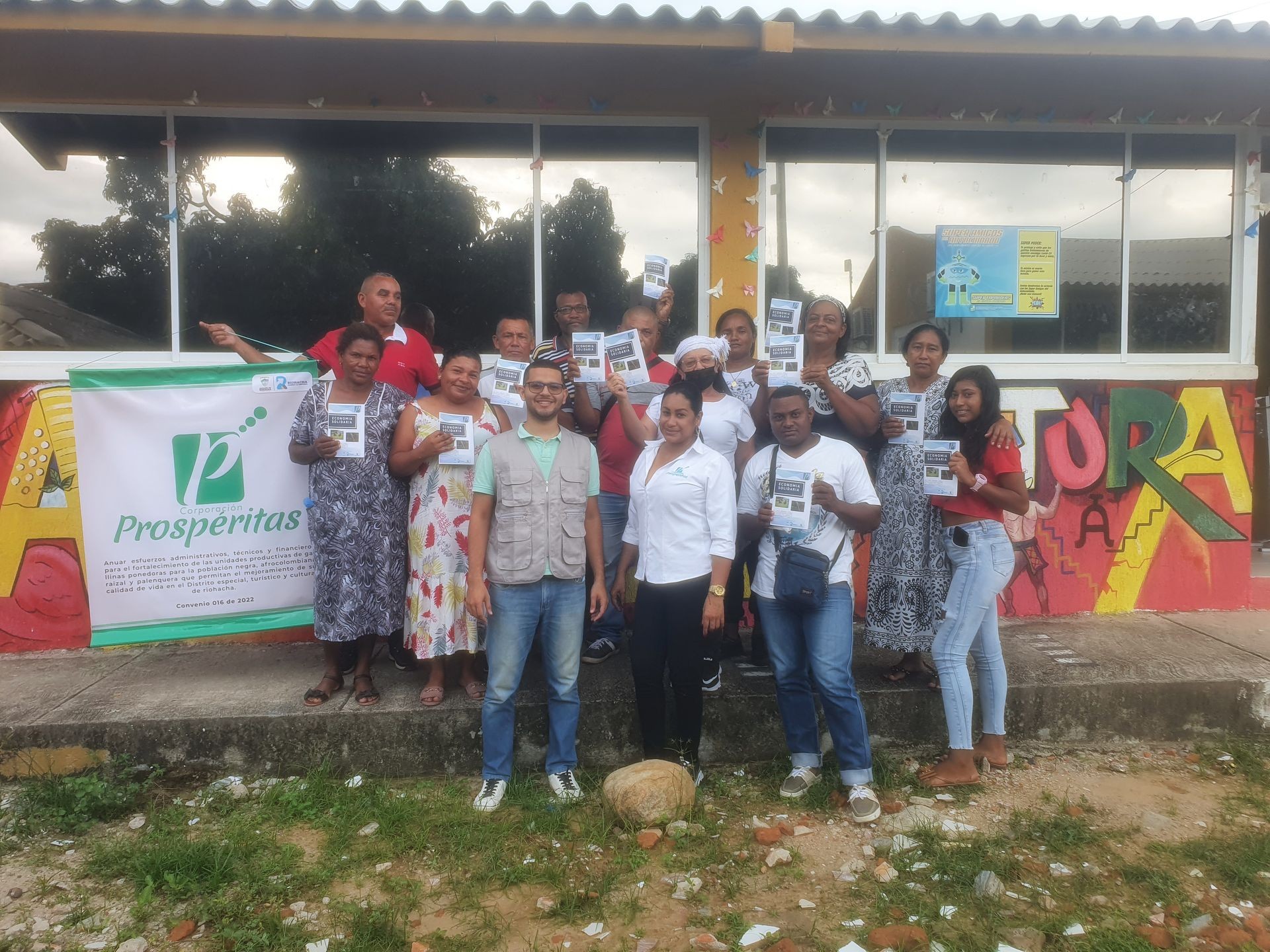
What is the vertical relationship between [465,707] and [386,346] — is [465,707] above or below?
below

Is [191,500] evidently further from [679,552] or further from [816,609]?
[816,609]

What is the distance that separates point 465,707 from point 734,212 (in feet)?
11.2

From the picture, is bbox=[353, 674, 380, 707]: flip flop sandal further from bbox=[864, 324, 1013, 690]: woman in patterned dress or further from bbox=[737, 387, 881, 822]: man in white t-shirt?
bbox=[864, 324, 1013, 690]: woman in patterned dress

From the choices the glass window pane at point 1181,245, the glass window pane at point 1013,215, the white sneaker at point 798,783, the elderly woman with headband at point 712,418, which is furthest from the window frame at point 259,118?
the glass window pane at point 1181,245

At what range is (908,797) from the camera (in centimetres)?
359

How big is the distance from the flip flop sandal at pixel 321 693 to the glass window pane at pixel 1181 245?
5387 millimetres

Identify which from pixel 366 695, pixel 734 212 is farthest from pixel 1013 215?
Result: pixel 366 695

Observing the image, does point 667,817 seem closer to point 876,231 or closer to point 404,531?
point 404,531

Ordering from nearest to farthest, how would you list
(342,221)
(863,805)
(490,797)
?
(863,805)
(490,797)
(342,221)

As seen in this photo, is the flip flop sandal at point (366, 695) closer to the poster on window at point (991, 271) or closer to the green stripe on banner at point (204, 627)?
the green stripe on banner at point (204, 627)

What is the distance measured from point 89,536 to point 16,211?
2.32 metres

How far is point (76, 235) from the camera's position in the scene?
16.6 ft

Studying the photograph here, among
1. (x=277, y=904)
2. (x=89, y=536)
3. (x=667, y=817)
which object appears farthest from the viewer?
(x=89, y=536)

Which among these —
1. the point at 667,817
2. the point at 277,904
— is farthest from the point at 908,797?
the point at 277,904
